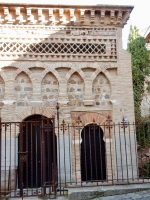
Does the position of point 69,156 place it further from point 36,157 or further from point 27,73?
point 27,73

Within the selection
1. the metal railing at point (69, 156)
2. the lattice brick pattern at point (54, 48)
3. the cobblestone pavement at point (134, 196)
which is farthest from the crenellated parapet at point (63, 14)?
the cobblestone pavement at point (134, 196)

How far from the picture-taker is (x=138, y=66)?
1423cm

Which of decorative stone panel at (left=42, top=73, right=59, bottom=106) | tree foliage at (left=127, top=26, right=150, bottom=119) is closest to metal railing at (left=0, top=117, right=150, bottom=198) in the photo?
decorative stone panel at (left=42, top=73, right=59, bottom=106)

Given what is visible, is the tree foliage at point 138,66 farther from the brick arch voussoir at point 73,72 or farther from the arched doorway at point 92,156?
the brick arch voussoir at point 73,72

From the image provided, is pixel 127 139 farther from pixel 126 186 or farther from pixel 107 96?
pixel 126 186

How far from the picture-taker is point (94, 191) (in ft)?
18.8

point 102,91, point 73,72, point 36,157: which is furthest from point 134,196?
point 73,72

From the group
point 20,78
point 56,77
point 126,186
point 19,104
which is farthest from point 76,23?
point 126,186

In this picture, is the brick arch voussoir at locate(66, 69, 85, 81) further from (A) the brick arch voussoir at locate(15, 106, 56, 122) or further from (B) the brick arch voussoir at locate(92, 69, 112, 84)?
(A) the brick arch voussoir at locate(15, 106, 56, 122)

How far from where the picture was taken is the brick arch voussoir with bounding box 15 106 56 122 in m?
8.82

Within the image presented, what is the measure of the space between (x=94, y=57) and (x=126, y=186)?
15.7 feet

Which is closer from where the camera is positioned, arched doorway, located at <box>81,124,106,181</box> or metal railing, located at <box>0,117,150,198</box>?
metal railing, located at <box>0,117,150,198</box>

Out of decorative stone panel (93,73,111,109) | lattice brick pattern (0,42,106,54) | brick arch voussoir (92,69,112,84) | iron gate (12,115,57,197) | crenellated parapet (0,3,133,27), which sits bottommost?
iron gate (12,115,57,197)

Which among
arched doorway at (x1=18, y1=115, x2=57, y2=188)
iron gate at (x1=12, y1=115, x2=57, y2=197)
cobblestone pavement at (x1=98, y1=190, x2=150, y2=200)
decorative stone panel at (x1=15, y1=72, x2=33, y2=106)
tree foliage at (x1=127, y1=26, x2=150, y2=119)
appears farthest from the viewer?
tree foliage at (x1=127, y1=26, x2=150, y2=119)
